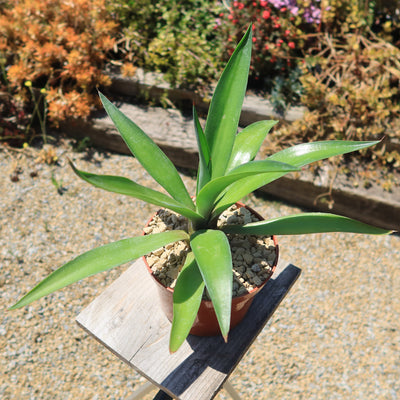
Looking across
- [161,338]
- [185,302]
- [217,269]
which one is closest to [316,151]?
[217,269]

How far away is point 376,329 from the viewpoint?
236cm

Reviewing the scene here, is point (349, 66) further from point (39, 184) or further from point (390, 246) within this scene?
point (39, 184)

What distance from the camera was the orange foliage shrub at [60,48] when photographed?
2947mm

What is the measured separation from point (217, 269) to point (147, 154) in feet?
1.25

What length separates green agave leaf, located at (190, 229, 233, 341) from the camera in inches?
31.7

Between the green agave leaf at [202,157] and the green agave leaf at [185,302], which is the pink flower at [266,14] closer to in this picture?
the green agave leaf at [202,157]

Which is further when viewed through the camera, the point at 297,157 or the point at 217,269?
the point at 297,157

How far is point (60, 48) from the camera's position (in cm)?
297

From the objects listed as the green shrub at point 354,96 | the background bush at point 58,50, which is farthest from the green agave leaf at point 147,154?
the background bush at point 58,50

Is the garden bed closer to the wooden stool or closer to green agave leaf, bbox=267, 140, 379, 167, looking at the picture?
the wooden stool

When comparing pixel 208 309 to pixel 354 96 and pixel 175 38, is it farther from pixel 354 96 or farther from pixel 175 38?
pixel 175 38

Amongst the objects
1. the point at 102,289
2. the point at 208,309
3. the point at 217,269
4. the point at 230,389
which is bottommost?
the point at 102,289

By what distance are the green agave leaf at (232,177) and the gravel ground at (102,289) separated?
1431 mm

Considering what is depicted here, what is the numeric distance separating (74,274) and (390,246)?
8.00 feet
